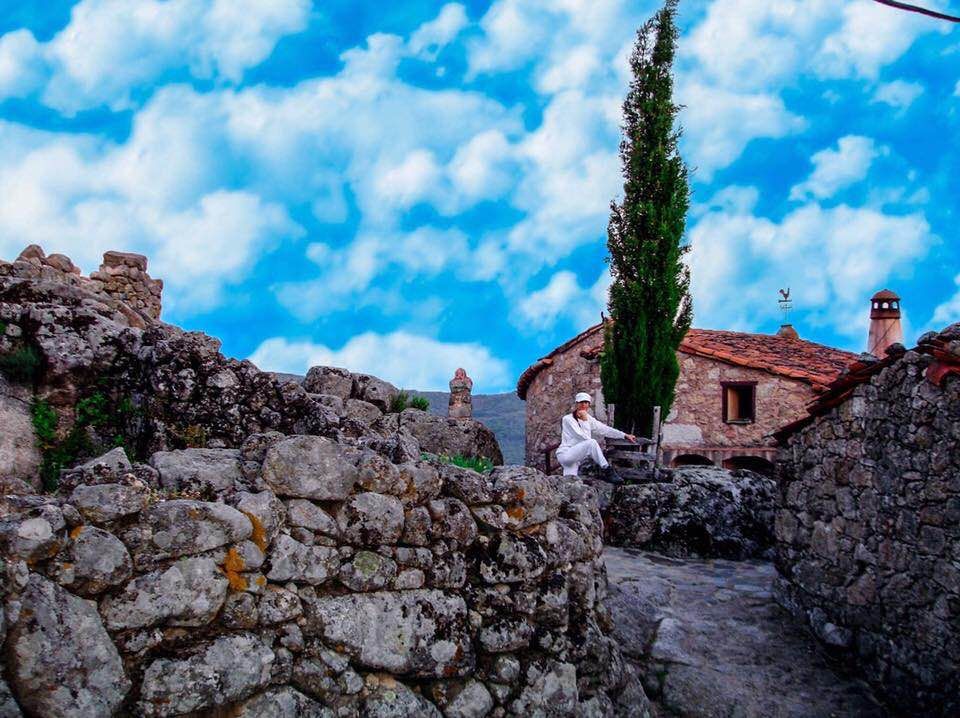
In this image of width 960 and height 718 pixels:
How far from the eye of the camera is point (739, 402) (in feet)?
63.9

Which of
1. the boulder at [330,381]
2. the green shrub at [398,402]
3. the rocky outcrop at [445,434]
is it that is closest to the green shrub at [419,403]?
the rocky outcrop at [445,434]

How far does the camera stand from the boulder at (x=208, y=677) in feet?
10.6

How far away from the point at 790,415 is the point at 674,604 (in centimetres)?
1258

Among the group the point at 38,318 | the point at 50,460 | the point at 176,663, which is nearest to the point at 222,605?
the point at 176,663

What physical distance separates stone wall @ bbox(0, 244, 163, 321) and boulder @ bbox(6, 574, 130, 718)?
903 centimetres

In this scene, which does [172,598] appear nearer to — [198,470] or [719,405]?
[198,470]

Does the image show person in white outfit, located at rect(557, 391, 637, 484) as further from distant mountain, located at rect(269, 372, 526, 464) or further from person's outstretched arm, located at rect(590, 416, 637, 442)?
distant mountain, located at rect(269, 372, 526, 464)

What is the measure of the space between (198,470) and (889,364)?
5563 millimetres

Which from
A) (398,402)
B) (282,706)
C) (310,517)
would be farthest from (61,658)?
(398,402)

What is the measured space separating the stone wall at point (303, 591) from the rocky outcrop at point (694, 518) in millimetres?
4661

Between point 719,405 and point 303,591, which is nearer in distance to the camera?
point 303,591

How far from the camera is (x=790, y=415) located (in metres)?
18.7

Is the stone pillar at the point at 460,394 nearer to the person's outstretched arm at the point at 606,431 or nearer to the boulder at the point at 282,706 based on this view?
the person's outstretched arm at the point at 606,431

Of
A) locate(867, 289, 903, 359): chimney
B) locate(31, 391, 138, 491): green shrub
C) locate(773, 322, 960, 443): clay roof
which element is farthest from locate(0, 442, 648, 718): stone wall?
locate(867, 289, 903, 359): chimney
